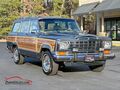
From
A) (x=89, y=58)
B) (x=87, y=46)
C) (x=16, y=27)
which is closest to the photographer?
(x=89, y=58)

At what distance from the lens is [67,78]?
36.9ft

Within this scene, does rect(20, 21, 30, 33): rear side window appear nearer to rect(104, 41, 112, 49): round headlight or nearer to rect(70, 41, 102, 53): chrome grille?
rect(70, 41, 102, 53): chrome grille

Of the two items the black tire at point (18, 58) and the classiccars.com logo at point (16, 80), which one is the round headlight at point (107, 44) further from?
the black tire at point (18, 58)

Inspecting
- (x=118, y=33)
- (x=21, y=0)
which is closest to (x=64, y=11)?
(x=21, y=0)

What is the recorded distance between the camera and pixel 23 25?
14.9 m

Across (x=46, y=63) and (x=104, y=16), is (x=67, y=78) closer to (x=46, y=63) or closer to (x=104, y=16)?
(x=46, y=63)

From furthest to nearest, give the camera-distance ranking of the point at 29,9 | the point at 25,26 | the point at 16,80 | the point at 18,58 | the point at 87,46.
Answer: the point at 29,9 → the point at 18,58 → the point at 25,26 → the point at 87,46 → the point at 16,80

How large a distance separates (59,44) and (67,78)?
110 centimetres

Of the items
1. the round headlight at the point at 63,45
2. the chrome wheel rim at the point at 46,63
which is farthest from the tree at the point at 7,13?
the round headlight at the point at 63,45

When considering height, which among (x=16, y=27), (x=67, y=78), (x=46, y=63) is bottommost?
(x=67, y=78)

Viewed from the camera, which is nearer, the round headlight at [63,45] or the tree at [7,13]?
the round headlight at [63,45]

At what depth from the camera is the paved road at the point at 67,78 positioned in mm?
9648

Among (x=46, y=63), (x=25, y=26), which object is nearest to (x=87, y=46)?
(x=46, y=63)

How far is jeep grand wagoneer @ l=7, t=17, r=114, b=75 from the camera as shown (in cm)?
1138
